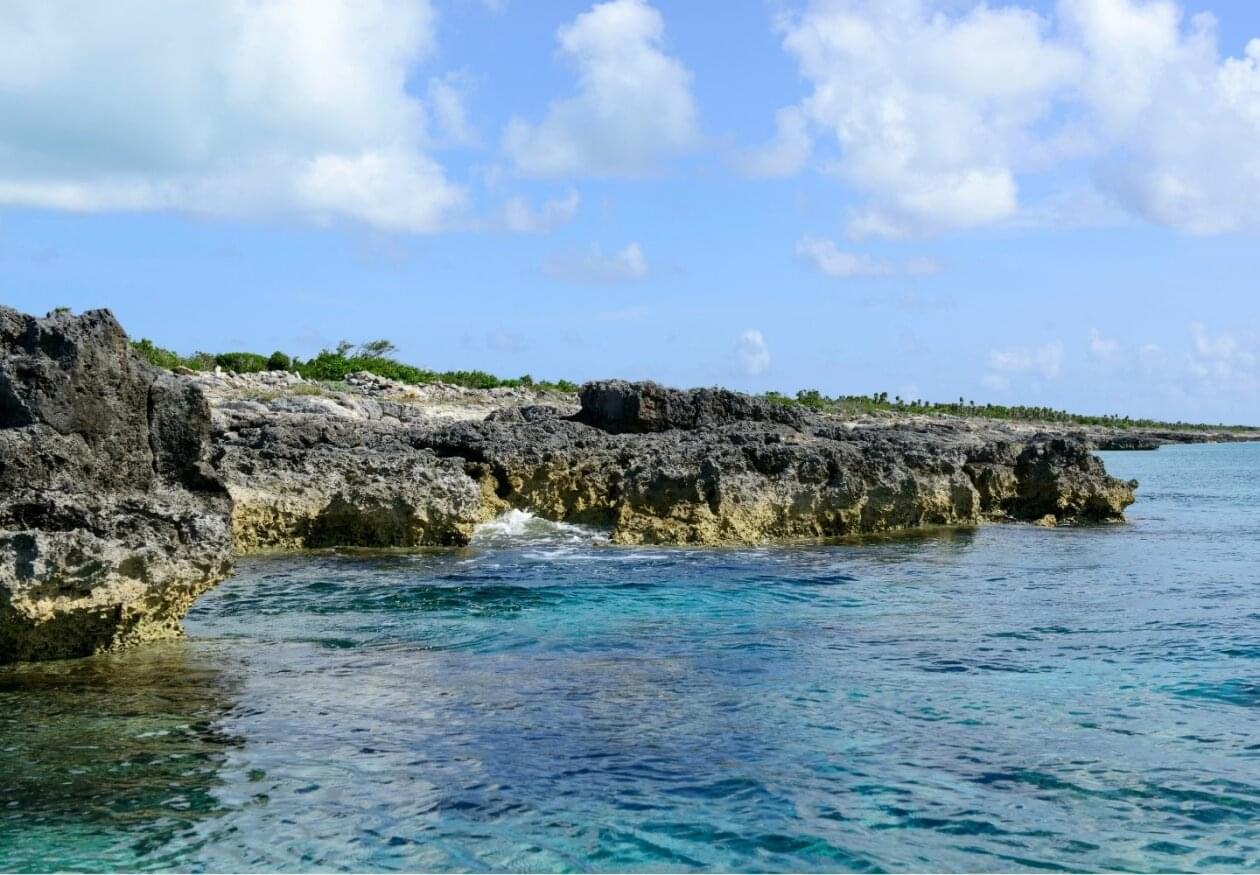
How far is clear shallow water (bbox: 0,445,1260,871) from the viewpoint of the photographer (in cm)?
550

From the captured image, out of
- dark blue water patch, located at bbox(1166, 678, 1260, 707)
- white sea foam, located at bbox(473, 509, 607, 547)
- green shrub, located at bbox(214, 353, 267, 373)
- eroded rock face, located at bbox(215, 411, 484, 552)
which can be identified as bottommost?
dark blue water patch, located at bbox(1166, 678, 1260, 707)

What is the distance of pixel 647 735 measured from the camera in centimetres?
716

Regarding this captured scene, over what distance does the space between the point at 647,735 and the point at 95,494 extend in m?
4.99

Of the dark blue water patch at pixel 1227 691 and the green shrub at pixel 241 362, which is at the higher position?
the green shrub at pixel 241 362

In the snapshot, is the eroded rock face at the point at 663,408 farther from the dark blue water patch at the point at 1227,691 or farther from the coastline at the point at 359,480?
the dark blue water patch at the point at 1227,691

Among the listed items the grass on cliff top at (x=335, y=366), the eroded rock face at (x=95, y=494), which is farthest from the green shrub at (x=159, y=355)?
the eroded rock face at (x=95, y=494)

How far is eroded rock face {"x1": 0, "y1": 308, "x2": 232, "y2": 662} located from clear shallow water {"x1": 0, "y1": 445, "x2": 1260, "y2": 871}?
0.39m

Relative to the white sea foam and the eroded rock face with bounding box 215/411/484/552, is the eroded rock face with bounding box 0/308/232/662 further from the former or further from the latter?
the white sea foam

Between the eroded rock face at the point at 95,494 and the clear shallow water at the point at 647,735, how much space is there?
0.39 m

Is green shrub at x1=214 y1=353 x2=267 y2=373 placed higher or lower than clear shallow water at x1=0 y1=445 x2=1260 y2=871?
higher

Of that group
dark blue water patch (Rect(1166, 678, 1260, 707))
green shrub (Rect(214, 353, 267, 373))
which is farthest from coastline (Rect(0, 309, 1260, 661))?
green shrub (Rect(214, 353, 267, 373))

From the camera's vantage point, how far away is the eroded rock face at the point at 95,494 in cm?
839

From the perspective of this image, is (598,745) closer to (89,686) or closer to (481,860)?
(481,860)

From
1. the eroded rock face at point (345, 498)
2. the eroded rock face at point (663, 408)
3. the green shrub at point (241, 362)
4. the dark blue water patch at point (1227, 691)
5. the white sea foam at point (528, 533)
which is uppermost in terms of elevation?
the green shrub at point (241, 362)
